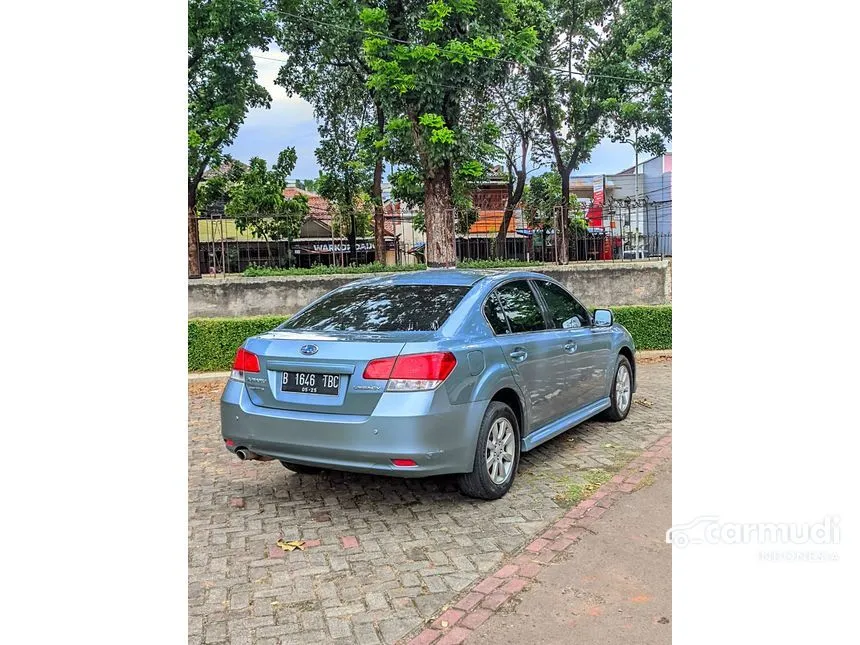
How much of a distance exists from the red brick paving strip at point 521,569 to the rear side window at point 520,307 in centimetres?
133

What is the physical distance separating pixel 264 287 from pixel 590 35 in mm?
13140

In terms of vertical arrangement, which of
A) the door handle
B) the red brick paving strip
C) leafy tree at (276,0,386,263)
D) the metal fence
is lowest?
the red brick paving strip

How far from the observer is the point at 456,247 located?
1541cm

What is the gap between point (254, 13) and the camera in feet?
44.1

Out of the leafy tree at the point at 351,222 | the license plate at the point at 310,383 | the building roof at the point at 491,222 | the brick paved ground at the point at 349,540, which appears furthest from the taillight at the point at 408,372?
the building roof at the point at 491,222

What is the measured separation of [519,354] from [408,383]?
3.73 ft

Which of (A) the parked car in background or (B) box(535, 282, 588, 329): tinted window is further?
(B) box(535, 282, 588, 329): tinted window

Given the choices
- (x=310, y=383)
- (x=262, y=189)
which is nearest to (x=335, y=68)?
(x=262, y=189)

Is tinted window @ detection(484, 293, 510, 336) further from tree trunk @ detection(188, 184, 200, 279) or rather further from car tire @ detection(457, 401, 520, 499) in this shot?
tree trunk @ detection(188, 184, 200, 279)

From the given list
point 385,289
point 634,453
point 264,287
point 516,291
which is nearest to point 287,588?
point 385,289

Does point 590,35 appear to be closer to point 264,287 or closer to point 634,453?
point 264,287

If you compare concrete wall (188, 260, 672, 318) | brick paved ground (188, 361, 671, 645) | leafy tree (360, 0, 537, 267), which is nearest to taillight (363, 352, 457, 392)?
brick paved ground (188, 361, 671, 645)

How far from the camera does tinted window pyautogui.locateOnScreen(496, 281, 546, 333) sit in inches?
202

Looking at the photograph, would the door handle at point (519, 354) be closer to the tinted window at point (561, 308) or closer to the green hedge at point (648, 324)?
the tinted window at point (561, 308)
